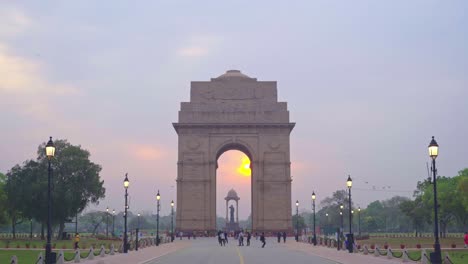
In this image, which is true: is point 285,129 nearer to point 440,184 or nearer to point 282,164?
point 282,164

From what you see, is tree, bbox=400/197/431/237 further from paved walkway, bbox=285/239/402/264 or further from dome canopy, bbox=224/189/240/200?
paved walkway, bbox=285/239/402/264

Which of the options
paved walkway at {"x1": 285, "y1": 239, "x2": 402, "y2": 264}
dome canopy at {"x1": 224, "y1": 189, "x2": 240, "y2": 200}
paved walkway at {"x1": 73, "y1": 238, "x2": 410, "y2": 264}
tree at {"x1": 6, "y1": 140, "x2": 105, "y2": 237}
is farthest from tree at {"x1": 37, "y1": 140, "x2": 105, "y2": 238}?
dome canopy at {"x1": 224, "y1": 189, "x2": 240, "y2": 200}

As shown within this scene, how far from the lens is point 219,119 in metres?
91.9

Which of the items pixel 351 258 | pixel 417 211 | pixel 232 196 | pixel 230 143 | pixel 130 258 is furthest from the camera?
pixel 232 196

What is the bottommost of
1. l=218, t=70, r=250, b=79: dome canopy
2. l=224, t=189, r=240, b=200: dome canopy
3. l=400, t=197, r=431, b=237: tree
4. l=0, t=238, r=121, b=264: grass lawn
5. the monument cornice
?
l=0, t=238, r=121, b=264: grass lawn

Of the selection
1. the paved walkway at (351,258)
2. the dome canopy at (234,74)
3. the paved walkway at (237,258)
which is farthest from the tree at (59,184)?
the paved walkway at (351,258)

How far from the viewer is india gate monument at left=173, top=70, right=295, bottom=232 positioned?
295ft

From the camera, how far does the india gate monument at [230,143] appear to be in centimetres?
8988

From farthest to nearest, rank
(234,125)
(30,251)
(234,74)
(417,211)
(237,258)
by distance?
(417,211), (234,74), (234,125), (30,251), (237,258)

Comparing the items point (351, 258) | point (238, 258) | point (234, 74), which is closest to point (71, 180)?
point (234, 74)

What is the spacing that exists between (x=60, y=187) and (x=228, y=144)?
25.8 metres

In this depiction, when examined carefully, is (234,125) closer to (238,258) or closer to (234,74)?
(234,74)

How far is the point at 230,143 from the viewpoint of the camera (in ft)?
303

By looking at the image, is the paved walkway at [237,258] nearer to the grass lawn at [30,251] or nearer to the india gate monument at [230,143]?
the grass lawn at [30,251]
